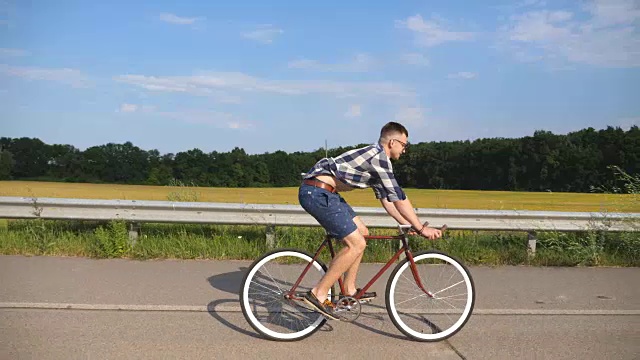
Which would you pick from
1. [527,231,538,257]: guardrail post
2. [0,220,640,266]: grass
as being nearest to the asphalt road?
[0,220,640,266]: grass

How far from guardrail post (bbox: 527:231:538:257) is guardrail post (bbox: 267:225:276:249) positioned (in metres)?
3.54

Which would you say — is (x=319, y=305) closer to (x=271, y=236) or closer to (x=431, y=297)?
(x=431, y=297)

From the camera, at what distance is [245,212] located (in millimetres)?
9023

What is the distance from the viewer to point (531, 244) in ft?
29.5

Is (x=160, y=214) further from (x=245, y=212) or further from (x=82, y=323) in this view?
(x=82, y=323)

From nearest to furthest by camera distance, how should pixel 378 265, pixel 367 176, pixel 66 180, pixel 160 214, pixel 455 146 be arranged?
pixel 367 176
pixel 378 265
pixel 160 214
pixel 66 180
pixel 455 146

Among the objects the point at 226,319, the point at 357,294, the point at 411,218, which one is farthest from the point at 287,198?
the point at 411,218

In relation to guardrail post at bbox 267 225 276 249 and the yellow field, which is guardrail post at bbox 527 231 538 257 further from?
guardrail post at bbox 267 225 276 249

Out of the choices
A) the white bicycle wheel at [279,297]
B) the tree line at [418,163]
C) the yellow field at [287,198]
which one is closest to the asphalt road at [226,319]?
the white bicycle wheel at [279,297]

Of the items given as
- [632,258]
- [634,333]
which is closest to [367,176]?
[634,333]

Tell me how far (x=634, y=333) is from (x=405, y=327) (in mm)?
2034

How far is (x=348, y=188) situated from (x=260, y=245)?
159 inches

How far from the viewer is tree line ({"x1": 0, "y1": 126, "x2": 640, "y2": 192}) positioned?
31422 mm

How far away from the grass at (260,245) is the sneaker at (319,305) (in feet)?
11.1
